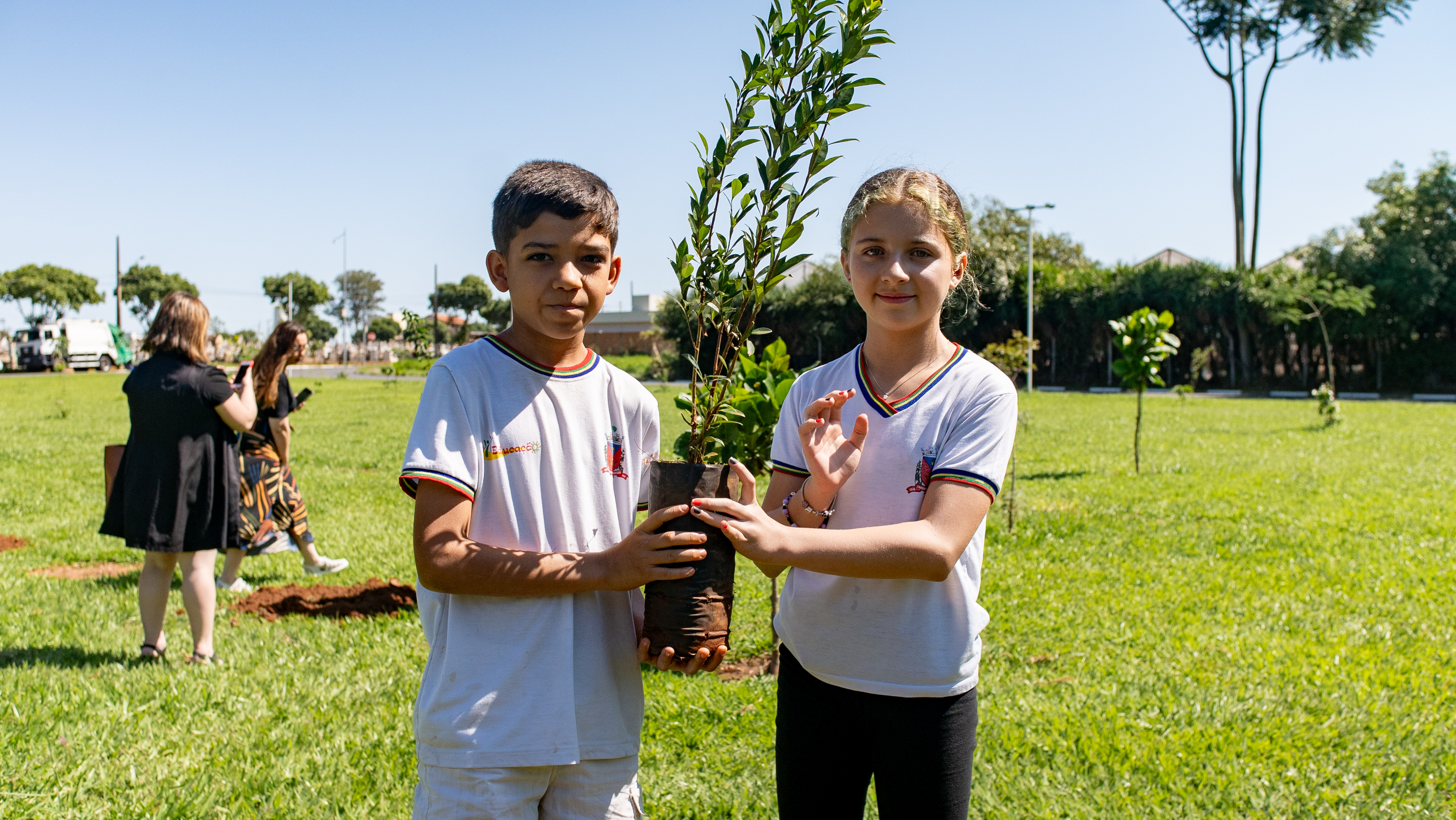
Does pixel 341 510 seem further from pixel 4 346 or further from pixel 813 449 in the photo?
pixel 4 346

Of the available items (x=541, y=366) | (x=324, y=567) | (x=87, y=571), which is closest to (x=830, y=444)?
(x=541, y=366)

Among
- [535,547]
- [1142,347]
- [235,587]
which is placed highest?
[1142,347]

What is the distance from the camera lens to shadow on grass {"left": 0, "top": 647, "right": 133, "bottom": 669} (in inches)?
184

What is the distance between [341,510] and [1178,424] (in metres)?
14.8

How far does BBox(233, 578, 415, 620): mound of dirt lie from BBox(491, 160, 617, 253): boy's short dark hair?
14.5ft

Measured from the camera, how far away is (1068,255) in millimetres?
47062

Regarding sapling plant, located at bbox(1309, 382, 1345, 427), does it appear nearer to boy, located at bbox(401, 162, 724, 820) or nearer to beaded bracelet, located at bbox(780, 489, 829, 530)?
beaded bracelet, located at bbox(780, 489, 829, 530)

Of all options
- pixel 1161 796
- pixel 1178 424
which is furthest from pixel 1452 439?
pixel 1161 796

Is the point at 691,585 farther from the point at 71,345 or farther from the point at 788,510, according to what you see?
the point at 71,345

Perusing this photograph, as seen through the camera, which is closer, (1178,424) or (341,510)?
(341,510)

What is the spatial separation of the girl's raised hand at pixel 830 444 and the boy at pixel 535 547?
1.04 feet

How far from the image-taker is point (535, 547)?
71.3 inches

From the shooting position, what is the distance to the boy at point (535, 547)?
1.72 meters

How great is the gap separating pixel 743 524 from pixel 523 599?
18.0 inches
